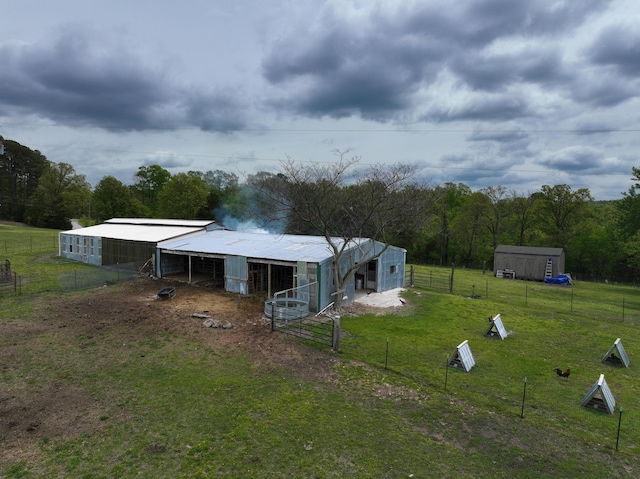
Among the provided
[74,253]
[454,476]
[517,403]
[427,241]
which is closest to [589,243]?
[427,241]

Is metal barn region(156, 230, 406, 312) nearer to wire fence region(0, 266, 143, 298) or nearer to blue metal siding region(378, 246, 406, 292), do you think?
blue metal siding region(378, 246, 406, 292)

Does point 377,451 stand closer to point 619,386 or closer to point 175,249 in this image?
point 619,386

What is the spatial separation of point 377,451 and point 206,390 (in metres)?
4.86

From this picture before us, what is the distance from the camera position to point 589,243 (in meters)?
46.6

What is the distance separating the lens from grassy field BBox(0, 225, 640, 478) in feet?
23.9

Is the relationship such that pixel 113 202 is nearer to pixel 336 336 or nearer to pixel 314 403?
pixel 336 336

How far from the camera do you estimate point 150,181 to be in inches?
2859

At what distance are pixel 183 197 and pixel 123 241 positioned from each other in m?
28.3

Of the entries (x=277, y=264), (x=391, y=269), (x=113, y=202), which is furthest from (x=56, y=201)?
(x=391, y=269)

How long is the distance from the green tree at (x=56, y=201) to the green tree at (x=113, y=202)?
639 centimetres

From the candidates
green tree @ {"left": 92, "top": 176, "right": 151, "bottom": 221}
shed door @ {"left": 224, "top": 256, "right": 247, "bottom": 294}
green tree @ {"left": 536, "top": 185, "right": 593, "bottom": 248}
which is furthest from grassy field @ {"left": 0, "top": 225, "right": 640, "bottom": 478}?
green tree @ {"left": 92, "top": 176, "right": 151, "bottom": 221}

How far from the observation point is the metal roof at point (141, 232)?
28.1 m

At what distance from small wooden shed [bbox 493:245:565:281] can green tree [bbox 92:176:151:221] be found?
180ft

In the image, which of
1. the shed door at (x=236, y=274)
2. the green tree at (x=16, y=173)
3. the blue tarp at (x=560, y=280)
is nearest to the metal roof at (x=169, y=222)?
the shed door at (x=236, y=274)
